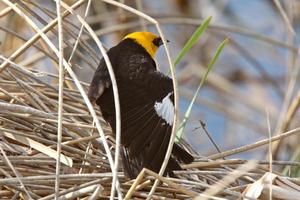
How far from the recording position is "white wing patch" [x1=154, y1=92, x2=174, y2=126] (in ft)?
6.59

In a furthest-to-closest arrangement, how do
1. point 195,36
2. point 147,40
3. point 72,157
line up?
point 147,40, point 195,36, point 72,157

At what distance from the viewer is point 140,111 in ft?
6.71

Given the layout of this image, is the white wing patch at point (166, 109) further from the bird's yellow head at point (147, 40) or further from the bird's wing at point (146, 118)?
the bird's yellow head at point (147, 40)

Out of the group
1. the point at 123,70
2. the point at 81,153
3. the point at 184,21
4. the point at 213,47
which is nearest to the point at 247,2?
the point at 213,47

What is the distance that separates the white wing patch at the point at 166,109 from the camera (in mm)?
2010

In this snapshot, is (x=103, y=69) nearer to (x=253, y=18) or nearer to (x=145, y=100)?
(x=145, y=100)

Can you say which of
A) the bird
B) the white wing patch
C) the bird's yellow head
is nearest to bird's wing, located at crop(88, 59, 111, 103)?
the bird

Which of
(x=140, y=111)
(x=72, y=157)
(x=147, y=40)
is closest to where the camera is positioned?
(x=72, y=157)

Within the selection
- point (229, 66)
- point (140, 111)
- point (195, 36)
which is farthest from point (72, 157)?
point (229, 66)

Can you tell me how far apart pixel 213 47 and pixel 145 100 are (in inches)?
131

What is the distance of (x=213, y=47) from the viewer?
537 centimetres

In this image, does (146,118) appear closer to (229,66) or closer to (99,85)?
(99,85)

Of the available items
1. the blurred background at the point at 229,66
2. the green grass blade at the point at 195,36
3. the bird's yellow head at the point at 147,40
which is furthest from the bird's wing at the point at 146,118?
the blurred background at the point at 229,66

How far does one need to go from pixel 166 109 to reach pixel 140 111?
2.6 inches
